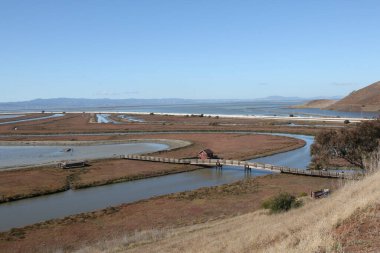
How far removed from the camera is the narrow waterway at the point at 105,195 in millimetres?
33375

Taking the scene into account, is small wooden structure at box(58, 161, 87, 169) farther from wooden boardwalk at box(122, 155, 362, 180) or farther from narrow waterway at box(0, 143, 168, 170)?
wooden boardwalk at box(122, 155, 362, 180)

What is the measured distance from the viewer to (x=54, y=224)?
29.7 meters

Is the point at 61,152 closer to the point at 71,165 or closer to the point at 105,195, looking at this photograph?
the point at 71,165

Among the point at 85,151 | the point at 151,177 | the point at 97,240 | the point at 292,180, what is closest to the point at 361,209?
the point at 97,240

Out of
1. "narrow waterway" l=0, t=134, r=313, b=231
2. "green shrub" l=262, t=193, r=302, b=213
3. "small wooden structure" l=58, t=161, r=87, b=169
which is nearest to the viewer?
"green shrub" l=262, t=193, r=302, b=213

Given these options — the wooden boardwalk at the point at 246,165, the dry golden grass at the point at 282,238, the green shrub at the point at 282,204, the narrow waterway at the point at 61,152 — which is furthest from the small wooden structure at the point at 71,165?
the green shrub at the point at 282,204

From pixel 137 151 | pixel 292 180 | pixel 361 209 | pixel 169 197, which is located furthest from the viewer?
pixel 137 151

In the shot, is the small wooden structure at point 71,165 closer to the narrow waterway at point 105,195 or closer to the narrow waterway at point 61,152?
the narrow waterway at point 61,152

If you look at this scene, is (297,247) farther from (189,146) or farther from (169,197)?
(189,146)

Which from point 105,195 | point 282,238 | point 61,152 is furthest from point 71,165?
point 282,238

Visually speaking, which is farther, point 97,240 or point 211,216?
point 211,216

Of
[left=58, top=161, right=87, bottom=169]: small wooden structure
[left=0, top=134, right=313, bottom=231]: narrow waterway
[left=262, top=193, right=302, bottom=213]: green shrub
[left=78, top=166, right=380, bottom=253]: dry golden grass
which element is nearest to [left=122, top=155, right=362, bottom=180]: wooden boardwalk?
[left=0, top=134, right=313, bottom=231]: narrow waterway

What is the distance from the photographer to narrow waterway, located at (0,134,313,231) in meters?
33.4

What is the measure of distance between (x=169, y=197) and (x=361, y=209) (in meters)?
25.6
